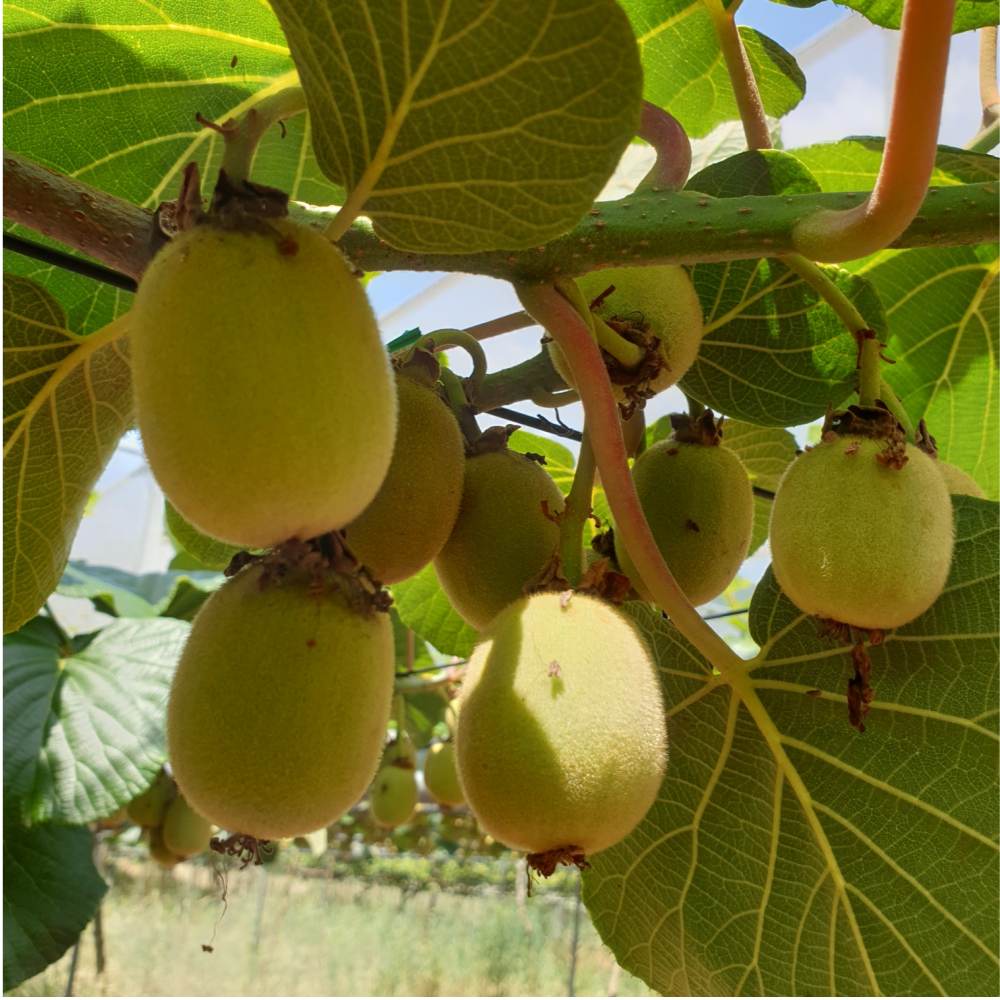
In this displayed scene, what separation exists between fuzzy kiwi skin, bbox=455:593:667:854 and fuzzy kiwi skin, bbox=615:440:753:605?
206 mm

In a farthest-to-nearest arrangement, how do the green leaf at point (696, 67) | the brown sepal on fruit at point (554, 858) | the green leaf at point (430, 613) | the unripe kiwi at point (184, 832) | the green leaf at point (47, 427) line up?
the unripe kiwi at point (184, 832) < the green leaf at point (430, 613) < the green leaf at point (696, 67) < the green leaf at point (47, 427) < the brown sepal on fruit at point (554, 858)

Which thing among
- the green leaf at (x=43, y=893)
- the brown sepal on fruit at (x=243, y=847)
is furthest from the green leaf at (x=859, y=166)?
the green leaf at (x=43, y=893)

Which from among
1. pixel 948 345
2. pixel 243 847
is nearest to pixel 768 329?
pixel 948 345

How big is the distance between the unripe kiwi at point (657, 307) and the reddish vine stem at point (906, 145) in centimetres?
16

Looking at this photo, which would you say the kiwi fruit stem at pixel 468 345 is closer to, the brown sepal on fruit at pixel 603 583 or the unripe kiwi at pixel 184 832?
the brown sepal on fruit at pixel 603 583

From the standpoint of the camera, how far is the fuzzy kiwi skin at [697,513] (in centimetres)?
73

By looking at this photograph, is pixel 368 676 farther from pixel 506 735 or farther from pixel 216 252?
pixel 216 252

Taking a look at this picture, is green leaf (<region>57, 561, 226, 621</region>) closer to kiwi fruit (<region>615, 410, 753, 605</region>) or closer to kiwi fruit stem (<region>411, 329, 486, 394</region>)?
kiwi fruit stem (<region>411, 329, 486, 394</region>)

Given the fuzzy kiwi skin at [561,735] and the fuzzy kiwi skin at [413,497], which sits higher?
the fuzzy kiwi skin at [413,497]

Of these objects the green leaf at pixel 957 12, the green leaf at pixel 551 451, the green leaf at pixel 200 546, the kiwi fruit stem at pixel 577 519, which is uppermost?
the green leaf at pixel 957 12

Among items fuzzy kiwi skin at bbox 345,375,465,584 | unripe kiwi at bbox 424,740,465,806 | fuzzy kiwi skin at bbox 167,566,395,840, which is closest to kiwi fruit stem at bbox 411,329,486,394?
fuzzy kiwi skin at bbox 345,375,465,584

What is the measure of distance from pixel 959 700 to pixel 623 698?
310 millimetres

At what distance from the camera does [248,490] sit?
14.5 inches

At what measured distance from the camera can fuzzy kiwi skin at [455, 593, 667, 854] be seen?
47 cm
